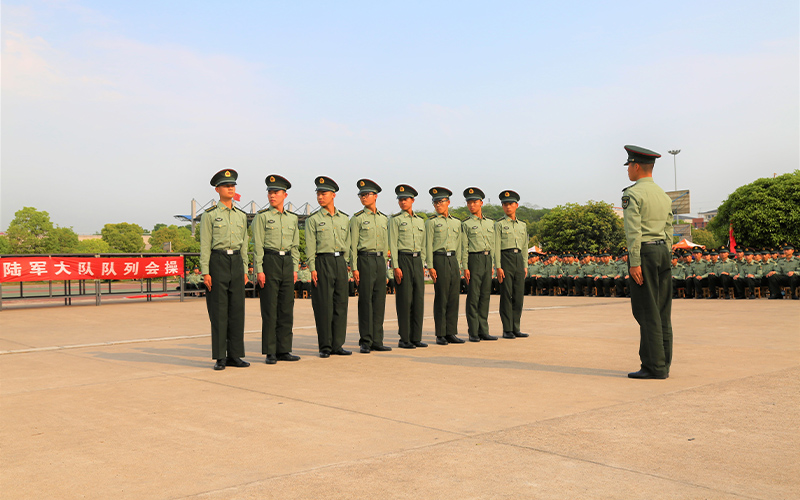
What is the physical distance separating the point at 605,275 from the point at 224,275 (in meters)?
16.7

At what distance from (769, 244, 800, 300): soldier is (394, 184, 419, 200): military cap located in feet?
40.4

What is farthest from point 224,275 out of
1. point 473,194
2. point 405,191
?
point 473,194

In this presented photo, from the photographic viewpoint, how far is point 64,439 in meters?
4.40

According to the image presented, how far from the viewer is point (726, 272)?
61.9ft

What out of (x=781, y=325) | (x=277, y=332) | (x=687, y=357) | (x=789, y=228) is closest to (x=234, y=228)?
(x=277, y=332)

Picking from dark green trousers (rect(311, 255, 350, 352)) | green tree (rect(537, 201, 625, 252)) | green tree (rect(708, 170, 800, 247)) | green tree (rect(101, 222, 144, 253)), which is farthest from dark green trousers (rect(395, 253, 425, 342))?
green tree (rect(101, 222, 144, 253))

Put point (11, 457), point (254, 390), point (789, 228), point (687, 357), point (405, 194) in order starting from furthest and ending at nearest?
point (789, 228), point (405, 194), point (687, 357), point (254, 390), point (11, 457)

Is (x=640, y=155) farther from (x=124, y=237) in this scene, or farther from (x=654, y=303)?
(x=124, y=237)

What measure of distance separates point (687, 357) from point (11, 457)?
20.9 ft

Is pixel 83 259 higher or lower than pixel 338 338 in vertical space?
higher

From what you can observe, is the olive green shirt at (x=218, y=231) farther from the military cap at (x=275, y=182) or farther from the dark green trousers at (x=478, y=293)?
the dark green trousers at (x=478, y=293)

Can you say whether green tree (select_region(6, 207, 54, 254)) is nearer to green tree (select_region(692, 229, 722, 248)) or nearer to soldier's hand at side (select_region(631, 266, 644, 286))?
soldier's hand at side (select_region(631, 266, 644, 286))

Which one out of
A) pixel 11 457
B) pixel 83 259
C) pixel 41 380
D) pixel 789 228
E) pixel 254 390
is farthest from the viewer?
pixel 789 228

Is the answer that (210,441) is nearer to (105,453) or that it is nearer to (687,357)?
(105,453)
